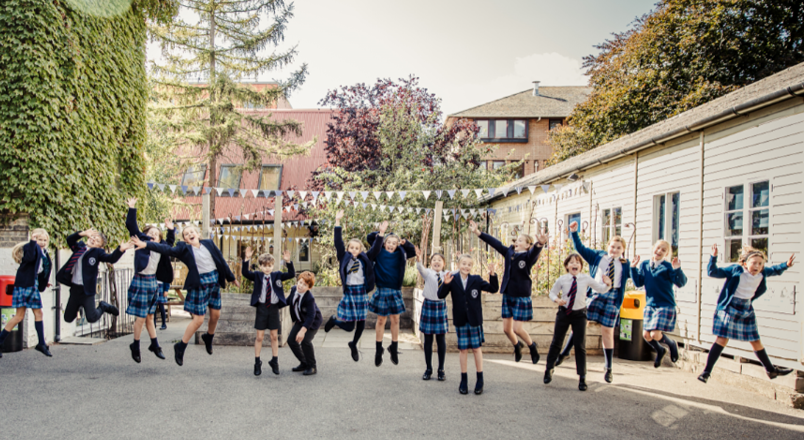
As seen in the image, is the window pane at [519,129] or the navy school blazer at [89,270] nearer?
the navy school blazer at [89,270]

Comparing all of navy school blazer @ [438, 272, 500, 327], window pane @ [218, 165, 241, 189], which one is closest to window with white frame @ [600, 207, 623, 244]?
navy school blazer @ [438, 272, 500, 327]

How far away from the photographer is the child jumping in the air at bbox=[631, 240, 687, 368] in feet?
20.8

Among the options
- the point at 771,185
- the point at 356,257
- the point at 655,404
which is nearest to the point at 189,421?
the point at 356,257

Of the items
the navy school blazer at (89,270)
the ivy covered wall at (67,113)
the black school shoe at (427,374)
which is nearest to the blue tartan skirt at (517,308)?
the black school shoe at (427,374)

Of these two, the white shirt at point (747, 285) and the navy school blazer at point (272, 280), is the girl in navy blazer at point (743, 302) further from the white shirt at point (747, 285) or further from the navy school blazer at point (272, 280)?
the navy school blazer at point (272, 280)

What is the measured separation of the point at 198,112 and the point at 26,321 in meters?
10.2

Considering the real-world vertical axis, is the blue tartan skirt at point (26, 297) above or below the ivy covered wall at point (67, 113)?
below

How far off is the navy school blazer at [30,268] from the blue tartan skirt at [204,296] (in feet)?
7.20

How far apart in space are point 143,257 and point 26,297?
5.76 feet

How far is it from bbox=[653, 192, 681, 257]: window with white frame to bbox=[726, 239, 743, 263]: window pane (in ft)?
4.22

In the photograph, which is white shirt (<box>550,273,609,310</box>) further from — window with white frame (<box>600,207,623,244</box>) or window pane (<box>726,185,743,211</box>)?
window with white frame (<box>600,207,623,244</box>)

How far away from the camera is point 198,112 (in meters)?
17.2

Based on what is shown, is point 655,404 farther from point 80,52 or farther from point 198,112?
point 198,112

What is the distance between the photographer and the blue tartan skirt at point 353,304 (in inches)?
272
